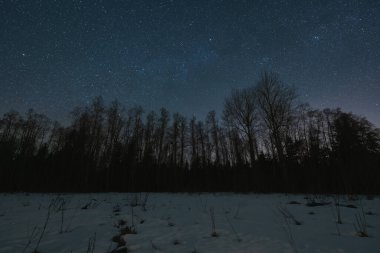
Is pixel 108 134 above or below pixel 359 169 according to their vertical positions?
above

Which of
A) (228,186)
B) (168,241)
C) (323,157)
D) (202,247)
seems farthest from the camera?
(228,186)

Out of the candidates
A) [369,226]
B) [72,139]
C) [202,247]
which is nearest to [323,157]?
[369,226]

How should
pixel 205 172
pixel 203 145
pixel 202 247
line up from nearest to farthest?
pixel 202 247 < pixel 205 172 < pixel 203 145

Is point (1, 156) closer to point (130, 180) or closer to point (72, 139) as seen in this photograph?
point (72, 139)

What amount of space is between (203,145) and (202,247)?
29.3m

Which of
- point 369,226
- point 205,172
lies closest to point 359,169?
point 369,226

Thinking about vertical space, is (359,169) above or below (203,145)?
below

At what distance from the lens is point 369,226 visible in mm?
3861

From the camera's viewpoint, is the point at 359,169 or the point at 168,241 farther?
the point at 359,169

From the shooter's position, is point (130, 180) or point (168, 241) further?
point (130, 180)

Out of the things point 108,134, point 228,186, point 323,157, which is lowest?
point 228,186

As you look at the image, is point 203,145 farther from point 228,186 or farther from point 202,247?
point 202,247

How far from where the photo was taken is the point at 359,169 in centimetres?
1382

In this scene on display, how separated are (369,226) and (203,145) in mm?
28367
